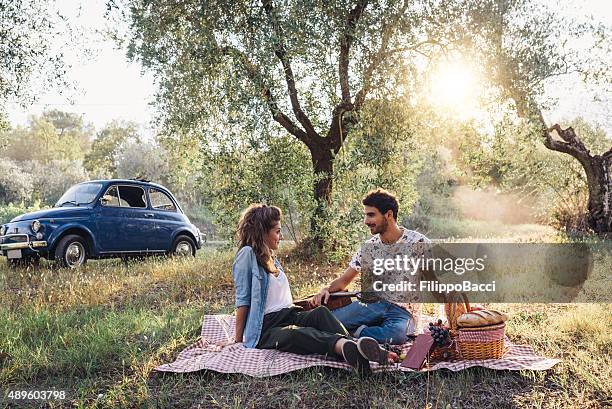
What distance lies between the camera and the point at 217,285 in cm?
830

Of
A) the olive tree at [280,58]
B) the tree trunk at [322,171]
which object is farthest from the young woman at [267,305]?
the tree trunk at [322,171]

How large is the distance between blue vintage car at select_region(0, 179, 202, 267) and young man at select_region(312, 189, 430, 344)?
6.16m

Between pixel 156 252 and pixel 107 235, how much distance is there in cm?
136

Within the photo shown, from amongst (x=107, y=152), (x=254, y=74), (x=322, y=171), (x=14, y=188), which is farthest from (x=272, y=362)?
(x=107, y=152)

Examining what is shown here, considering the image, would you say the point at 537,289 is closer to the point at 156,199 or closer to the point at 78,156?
the point at 156,199

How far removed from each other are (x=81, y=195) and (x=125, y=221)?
94cm

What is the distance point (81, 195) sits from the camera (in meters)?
10.3

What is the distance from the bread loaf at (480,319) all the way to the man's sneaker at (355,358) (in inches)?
34.7

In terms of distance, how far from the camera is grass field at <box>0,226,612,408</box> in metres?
3.79

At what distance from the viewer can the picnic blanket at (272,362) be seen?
4.21 m

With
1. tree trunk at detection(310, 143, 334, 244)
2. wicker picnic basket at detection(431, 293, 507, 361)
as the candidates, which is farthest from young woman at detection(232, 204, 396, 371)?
tree trunk at detection(310, 143, 334, 244)

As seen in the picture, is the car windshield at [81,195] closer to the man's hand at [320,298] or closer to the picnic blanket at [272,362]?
the picnic blanket at [272,362]

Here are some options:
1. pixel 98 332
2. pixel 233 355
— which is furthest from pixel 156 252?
pixel 233 355

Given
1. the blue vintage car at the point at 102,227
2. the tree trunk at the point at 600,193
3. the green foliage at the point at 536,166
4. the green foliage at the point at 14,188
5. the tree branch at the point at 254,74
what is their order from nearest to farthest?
the tree branch at the point at 254,74, the blue vintage car at the point at 102,227, the green foliage at the point at 536,166, the tree trunk at the point at 600,193, the green foliage at the point at 14,188
